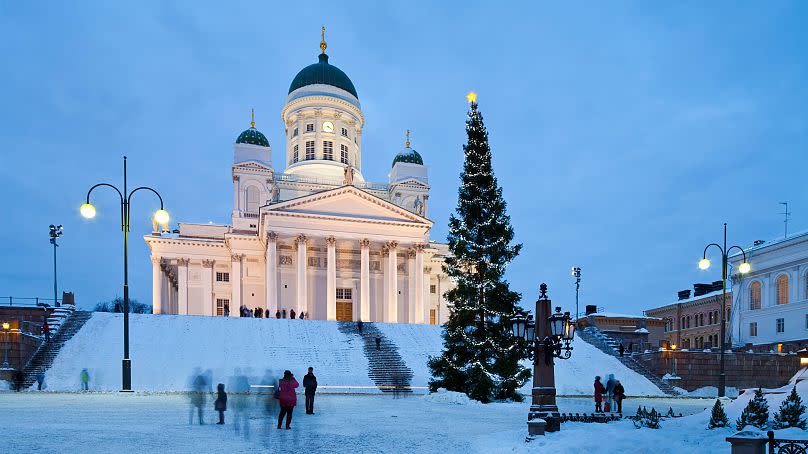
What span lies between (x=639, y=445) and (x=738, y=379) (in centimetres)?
3312

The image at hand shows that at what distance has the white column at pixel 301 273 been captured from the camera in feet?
175

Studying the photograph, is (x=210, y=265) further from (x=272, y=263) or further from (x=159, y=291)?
(x=272, y=263)

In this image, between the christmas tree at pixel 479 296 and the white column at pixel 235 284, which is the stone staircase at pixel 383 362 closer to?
the christmas tree at pixel 479 296

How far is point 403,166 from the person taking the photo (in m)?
71.4

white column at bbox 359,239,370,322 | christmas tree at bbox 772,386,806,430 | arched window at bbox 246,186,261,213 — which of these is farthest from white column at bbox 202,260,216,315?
christmas tree at bbox 772,386,806,430

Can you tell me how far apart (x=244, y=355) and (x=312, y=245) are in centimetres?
2438

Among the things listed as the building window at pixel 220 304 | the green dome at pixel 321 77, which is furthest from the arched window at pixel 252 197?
the green dome at pixel 321 77

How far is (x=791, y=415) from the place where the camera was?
1059cm

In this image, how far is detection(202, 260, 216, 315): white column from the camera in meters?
60.2

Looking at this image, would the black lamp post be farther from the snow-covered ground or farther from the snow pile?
the snow-covered ground

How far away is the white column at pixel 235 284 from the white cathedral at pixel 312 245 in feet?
0.32

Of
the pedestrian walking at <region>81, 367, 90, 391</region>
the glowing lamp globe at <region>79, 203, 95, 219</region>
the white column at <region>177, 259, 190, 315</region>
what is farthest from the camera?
the white column at <region>177, 259, 190, 315</region>

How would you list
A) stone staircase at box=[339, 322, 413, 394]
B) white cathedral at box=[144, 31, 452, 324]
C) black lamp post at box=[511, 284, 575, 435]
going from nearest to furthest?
black lamp post at box=[511, 284, 575, 435] → stone staircase at box=[339, 322, 413, 394] → white cathedral at box=[144, 31, 452, 324]

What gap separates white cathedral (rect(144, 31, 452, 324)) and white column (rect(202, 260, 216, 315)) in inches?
4.0
